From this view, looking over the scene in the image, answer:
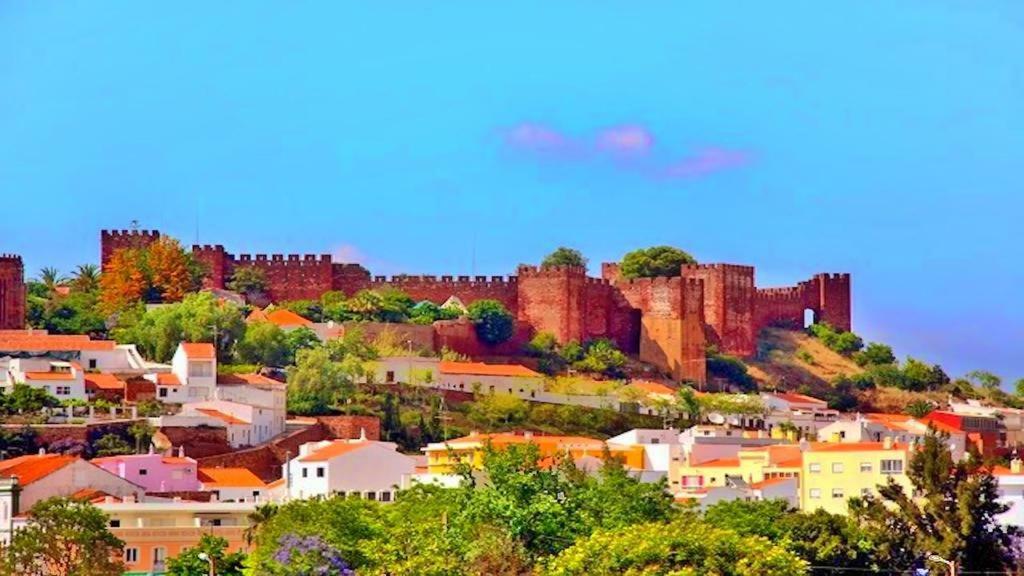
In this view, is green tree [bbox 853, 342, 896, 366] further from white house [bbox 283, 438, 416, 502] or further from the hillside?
white house [bbox 283, 438, 416, 502]

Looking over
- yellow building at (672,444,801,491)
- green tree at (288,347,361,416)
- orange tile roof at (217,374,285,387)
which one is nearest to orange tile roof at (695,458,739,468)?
yellow building at (672,444,801,491)

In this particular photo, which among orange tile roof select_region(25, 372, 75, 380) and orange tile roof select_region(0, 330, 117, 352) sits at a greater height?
orange tile roof select_region(0, 330, 117, 352)

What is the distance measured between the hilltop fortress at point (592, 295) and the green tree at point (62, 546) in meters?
42.4

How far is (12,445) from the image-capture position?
80062 millimetres

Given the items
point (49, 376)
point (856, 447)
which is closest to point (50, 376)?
point (49, 376)

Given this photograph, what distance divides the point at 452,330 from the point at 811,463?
28.8 metres

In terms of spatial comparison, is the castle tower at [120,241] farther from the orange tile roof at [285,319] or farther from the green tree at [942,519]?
the green tree at [942,519]

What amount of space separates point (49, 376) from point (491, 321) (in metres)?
22.6

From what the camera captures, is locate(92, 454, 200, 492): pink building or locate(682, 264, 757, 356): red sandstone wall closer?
locate(92, 454, 200, 492): pink building

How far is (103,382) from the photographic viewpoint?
86.5 metres

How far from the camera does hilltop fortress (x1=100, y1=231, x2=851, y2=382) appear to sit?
105438mm

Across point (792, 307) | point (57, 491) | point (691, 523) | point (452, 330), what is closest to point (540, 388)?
point (452, 330)

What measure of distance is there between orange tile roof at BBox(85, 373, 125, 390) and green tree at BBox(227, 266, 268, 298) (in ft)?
54.0

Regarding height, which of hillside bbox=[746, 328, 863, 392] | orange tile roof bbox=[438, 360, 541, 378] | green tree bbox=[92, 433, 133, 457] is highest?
hillside bbox=[746, 328, 863, 392]
